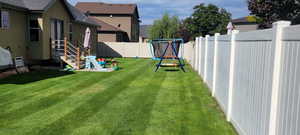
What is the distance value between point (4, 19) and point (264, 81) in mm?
12125

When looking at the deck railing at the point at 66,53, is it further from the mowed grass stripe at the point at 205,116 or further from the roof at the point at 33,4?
the mowed grass stripe at the point at 205,116

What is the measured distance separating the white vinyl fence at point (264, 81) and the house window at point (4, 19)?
10.4 meters

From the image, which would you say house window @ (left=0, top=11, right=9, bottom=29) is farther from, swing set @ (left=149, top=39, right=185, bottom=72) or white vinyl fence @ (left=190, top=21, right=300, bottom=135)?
white vinyl fence @ (left=190, top=21, right=300, bottom=135)

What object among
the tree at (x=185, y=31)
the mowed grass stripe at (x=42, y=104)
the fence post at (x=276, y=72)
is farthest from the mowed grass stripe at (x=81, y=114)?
the tree at (x=185, y=31)

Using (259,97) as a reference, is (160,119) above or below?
below

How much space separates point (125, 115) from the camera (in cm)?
596

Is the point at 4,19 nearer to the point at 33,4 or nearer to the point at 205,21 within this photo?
the point at 33,4

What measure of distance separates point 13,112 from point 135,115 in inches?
104

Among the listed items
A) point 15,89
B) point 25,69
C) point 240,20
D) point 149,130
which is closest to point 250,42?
point 149,130

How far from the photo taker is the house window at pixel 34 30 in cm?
1431

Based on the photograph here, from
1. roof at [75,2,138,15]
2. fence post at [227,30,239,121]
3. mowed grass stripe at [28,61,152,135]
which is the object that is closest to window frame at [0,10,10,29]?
mowed grass stripe at [28,61,152,135]

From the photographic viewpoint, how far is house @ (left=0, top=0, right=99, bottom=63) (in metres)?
12.7

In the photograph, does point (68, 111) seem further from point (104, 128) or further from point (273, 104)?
point (273, 104)

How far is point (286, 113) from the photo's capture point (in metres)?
2.65
